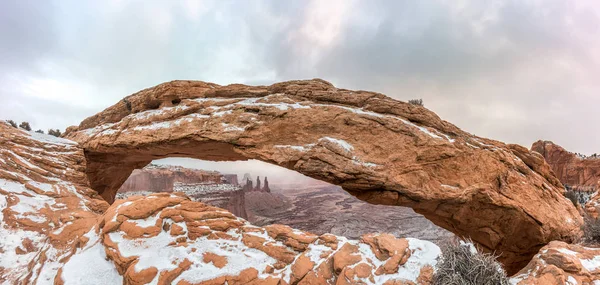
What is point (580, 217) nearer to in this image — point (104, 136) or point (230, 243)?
point (230, 243)

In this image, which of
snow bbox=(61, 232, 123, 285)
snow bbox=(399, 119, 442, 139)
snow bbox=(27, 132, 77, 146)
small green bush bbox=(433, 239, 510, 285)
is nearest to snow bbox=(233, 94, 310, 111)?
snow bbox=(399, 119, 442, 139)

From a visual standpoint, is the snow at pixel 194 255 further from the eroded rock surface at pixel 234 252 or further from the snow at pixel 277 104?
the snow at pixel 277 104

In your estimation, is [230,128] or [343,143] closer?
[343,143]

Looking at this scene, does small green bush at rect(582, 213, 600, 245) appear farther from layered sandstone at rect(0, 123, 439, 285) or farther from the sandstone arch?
layered sandstone at rect(0, 123, 439, 285)

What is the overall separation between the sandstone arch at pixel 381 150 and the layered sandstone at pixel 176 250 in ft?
9.39

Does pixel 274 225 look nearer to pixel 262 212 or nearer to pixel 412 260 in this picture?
pixel 412 260

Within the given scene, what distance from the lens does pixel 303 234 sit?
5398 mm

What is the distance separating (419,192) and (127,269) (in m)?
7.34

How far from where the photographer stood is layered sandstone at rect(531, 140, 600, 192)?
29.0 m

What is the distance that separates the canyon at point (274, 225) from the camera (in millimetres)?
4414

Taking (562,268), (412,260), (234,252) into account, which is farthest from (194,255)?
(562,268)

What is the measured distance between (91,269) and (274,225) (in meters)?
3.47

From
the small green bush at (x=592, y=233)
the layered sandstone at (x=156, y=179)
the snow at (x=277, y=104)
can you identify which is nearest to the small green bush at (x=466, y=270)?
the small green bush at (x=592, y=233)

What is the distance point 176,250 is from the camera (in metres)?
4.75
